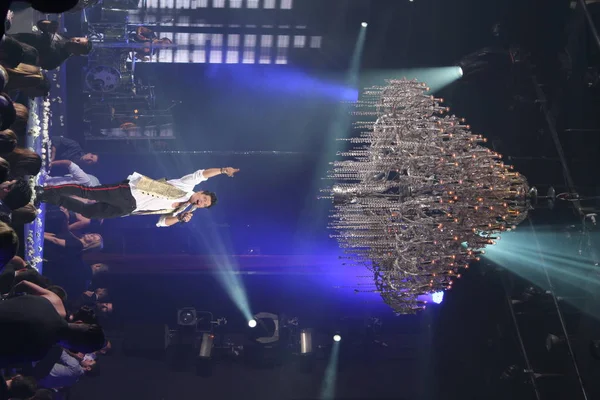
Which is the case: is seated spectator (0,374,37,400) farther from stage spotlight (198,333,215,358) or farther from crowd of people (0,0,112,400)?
stage spotlight (198,333,215,358)

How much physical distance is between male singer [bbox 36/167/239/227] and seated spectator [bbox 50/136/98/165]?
1584mm

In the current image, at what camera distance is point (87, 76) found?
8570 mm

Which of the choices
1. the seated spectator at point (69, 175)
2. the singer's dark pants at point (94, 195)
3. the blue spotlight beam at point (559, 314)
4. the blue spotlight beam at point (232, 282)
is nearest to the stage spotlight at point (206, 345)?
the blue spotlight beam at point (232, 282)

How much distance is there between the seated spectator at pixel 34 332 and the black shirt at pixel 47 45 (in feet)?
10.4

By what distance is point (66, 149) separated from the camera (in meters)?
8.20

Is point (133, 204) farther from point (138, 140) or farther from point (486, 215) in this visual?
point (486, 215)

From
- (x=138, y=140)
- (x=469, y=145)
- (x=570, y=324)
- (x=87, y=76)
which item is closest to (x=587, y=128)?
(x=570, y=324)

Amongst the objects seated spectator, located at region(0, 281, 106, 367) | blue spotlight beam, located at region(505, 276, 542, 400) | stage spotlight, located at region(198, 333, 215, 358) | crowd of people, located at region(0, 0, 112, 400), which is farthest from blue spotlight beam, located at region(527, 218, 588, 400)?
seated spectator, located at region(0, 281, 106, 367)

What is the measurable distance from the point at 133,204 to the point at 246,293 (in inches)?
109

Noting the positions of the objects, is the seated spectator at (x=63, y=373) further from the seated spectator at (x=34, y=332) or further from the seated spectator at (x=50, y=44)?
the seated spectator at (x=50, y=44)

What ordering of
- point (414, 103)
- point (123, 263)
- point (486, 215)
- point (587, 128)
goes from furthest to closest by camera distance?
point (123, 263) < point (587, 128) < point (414, 103) < point (486, 215)

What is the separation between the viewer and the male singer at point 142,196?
259 inches

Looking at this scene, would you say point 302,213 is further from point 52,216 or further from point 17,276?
point 17,276

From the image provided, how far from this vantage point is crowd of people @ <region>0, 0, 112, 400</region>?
3.67m
